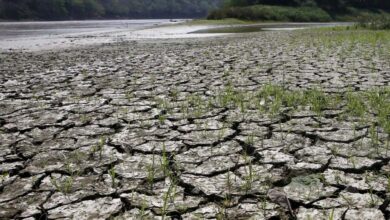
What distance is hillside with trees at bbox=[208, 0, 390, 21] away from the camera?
44625 millimetres

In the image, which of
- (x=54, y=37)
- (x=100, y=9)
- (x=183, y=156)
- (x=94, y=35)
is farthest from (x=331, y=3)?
(x=100, y=9)

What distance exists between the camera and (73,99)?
4.93 metres

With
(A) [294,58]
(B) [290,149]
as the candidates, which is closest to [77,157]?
(B) [290,149]

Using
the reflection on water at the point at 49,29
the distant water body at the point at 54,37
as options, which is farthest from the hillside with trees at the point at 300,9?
the distant water body at the point at 54,37

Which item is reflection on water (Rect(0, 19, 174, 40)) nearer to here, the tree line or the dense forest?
the tree line

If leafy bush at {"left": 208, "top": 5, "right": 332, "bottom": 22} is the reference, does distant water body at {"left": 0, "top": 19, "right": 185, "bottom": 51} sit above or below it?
below

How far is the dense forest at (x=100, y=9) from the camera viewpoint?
84375mm

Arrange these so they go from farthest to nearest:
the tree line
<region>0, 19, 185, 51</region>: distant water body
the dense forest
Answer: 1. the dense forest
2. the tree line
3. <region>0, 19, 185, 51</region>: distant water body

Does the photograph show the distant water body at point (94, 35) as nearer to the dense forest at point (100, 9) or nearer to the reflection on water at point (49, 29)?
the reflection on water at point (49, 29)

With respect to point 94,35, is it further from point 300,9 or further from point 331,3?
point 331,3

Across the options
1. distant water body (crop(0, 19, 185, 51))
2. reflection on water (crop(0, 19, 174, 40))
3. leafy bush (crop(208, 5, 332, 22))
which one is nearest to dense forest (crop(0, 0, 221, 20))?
reflection on water (crop(0, 19, 174, 40))

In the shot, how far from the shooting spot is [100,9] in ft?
365

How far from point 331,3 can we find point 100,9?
2721 inches

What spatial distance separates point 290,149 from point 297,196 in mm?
758
